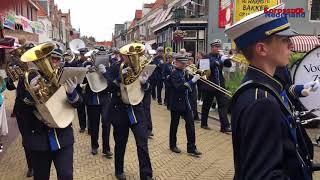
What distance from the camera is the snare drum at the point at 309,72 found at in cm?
716

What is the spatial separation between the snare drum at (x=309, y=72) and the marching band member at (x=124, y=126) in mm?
2415

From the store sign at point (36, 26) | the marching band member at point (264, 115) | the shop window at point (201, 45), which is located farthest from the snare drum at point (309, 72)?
the shop window at point (201, 45)

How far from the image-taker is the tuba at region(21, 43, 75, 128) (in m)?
4.54

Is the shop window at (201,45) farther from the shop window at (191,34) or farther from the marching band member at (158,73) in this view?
the marching band member at (158,73)

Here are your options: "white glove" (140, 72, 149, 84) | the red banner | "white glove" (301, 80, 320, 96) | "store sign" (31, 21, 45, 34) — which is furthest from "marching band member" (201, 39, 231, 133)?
"white glove" (301, 80, 320, 96)

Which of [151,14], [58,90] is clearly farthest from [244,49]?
[151,14]

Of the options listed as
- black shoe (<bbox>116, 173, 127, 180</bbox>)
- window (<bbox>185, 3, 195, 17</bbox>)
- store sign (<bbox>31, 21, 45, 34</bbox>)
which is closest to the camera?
store sign (<bbox>31, 21, 45, 34</bbox>)

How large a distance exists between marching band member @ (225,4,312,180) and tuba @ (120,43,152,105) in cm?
440

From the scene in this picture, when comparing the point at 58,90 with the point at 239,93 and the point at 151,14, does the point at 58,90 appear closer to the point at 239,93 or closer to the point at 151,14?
the point at 239,93

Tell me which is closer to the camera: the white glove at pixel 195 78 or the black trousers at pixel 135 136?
the black trousers at pixel 135 136

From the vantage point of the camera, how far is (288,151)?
2.05m

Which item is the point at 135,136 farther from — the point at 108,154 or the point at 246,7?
the point at 246,7

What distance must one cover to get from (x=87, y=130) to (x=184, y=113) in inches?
136

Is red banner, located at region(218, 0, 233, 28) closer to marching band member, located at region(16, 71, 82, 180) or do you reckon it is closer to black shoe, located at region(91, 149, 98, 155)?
black shoe, located at region(91, 149, 98, 155)
